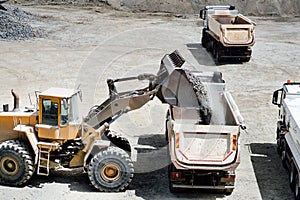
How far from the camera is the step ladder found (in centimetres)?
1088

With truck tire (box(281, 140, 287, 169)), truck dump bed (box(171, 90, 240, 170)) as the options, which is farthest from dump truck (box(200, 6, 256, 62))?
truck dump bed (box(171, 90, 240, 170))

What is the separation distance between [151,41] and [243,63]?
5556 mm

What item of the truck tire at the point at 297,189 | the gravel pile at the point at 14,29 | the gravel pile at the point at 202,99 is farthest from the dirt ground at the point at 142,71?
the gravel pile at the point at 202,99

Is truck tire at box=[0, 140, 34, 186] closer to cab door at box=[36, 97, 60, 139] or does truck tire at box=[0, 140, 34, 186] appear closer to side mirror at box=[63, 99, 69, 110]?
cab door at box=[36, 97, 60, 139]

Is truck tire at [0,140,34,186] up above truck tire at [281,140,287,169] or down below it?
above

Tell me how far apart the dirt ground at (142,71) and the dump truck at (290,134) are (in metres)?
0.33

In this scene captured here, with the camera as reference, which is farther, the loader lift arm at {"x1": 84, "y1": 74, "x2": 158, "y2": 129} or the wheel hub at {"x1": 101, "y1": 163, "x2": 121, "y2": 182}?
the loader lift arm at {"x1": 84, "y1": 74, "x2": 158, "y2": 129}

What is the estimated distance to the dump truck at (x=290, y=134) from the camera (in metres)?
11.2

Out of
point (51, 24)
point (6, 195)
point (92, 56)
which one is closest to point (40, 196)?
point (6, 195)

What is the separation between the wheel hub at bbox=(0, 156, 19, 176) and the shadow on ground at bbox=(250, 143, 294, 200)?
208 inches

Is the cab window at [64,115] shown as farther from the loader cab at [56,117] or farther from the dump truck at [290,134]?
the dump truck at [290,134]

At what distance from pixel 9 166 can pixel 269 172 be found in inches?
237

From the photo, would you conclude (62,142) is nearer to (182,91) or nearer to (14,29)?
(182,91)

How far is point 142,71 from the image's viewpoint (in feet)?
72.3
